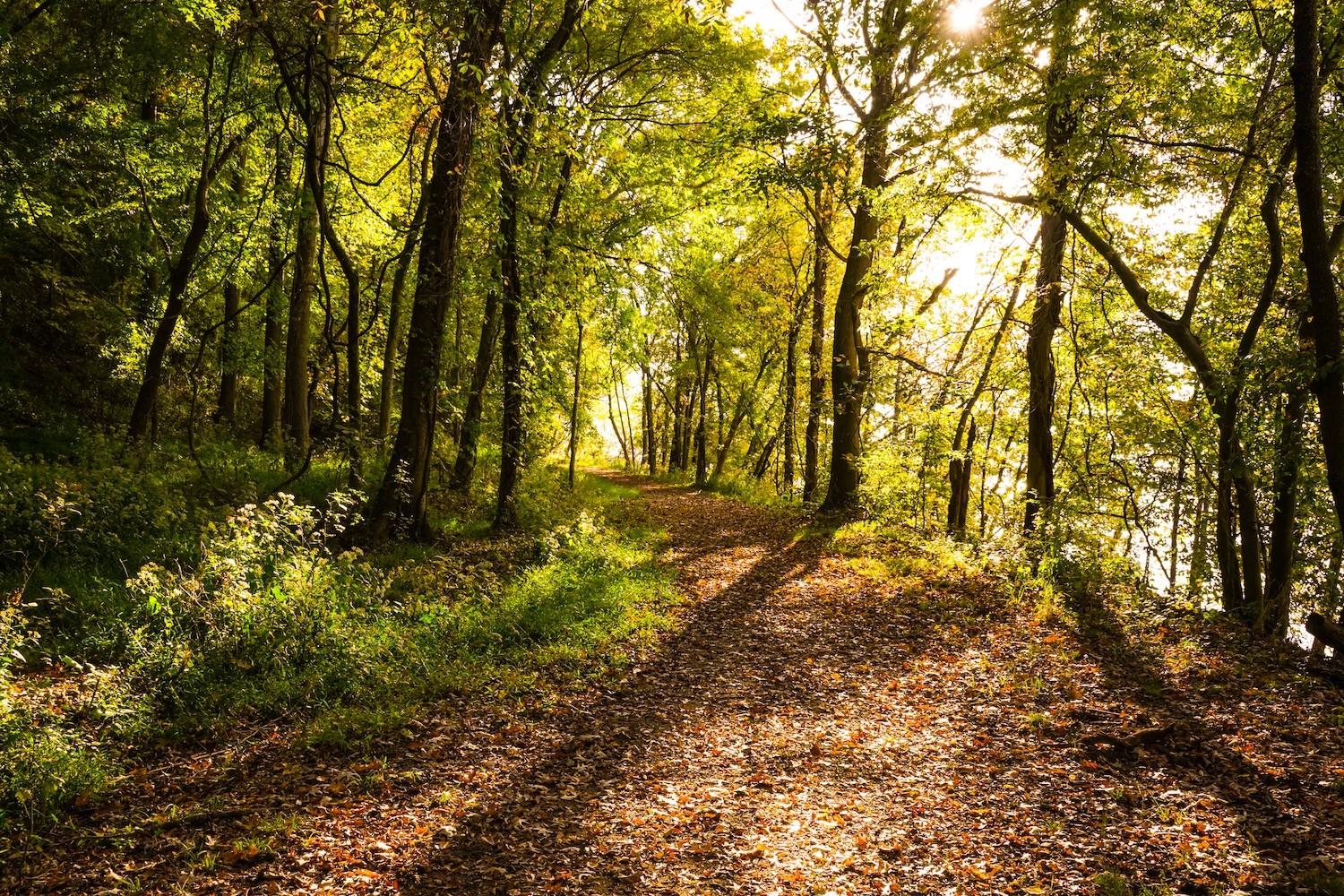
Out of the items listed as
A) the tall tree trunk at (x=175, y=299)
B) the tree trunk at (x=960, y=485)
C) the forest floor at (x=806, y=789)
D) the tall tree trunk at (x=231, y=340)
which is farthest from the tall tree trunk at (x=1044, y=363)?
the tall tree trunk at (x=231, y=340)

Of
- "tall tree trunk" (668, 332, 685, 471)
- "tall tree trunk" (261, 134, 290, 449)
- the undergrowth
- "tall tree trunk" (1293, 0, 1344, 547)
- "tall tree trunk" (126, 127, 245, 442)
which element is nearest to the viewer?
the undergrowth

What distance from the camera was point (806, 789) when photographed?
17.9 feet

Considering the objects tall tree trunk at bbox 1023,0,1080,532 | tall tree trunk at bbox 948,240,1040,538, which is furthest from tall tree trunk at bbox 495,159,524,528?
tall tree trunk at bbox 948,240,1040,538

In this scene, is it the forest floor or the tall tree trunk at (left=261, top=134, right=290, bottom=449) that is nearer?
the forest floor

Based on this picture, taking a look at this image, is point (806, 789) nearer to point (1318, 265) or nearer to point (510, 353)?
point (1318, 265)

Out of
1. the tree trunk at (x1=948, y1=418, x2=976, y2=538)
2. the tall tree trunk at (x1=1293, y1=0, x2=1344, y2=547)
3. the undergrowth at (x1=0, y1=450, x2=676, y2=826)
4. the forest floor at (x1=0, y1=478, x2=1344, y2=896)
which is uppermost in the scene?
the tall tree trunk at (x1=1293, y1=0, x2=1344, y2=547)

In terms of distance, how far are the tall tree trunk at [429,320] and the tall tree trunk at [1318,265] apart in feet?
29.5

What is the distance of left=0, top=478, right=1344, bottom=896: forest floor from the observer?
160 inches

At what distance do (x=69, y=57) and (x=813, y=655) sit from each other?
47.0 ft

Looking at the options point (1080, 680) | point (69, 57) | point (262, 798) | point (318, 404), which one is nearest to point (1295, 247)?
point (1080, 680)

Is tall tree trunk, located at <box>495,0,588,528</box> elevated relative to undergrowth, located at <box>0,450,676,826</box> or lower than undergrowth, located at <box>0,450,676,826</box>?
elevated

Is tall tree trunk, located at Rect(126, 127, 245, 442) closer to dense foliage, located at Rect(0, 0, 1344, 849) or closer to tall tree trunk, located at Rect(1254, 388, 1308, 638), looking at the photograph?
dense foliage, located at Rect(0, 0, 1344, 849)

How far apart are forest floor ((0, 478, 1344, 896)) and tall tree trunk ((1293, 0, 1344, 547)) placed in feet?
7.76

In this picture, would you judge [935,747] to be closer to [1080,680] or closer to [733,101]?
[1080,680]
